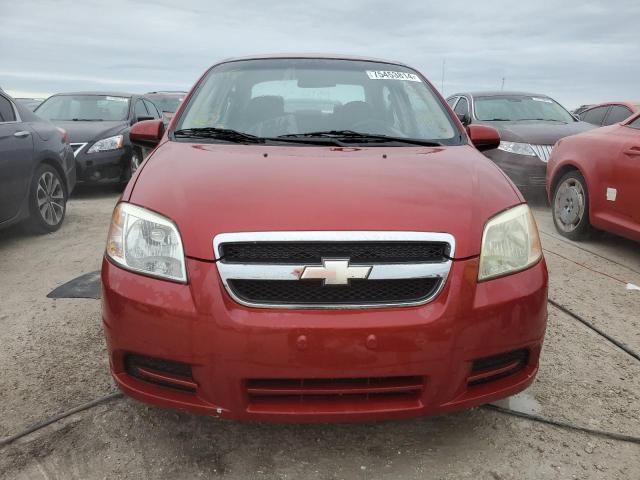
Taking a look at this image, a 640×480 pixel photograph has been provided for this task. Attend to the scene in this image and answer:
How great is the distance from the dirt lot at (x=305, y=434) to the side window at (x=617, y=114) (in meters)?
6.71

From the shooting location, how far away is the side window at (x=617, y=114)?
344 inches

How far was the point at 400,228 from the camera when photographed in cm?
186

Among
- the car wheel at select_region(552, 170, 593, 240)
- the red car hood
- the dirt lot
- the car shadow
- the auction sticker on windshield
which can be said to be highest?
the auction sticker on windshield

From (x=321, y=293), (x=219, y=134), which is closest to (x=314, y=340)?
(x=321, y=293)

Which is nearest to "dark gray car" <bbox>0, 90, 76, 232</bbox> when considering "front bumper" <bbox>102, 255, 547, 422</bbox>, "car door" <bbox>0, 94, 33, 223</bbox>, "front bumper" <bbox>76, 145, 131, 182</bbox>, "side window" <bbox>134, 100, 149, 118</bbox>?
"car door" <bbox>0, 94, 33, 223</bbox>

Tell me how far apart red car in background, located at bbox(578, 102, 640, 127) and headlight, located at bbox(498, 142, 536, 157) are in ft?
7.87

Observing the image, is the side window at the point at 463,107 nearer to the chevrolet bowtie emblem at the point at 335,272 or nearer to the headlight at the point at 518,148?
the headlight at the point at 518,148

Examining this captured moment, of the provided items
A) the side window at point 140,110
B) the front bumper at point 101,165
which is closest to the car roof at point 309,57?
the front bumper at point 101,165

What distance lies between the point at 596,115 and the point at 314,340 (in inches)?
375

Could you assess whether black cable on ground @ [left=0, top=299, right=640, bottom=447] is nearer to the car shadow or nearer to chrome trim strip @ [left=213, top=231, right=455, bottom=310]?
chrome trim strip @ [left=213, top=231, right=455, bottom=310]

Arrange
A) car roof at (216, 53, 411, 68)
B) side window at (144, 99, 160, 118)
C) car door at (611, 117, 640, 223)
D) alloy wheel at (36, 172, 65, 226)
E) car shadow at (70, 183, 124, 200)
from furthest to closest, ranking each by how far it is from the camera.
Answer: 1. side window at (144, 99, 160, 118)
2. car shadow at (70, 183, 124, 200)
3. alloy wheel at (36, 172, 65, 226)
4. car door at (611, 117, 640, 223)
5. car roof at (216, 53, 411, 68)

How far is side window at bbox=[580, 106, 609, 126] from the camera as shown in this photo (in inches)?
370

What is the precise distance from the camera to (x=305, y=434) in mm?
2225

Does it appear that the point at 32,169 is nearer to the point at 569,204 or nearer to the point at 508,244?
the point at 508,244
